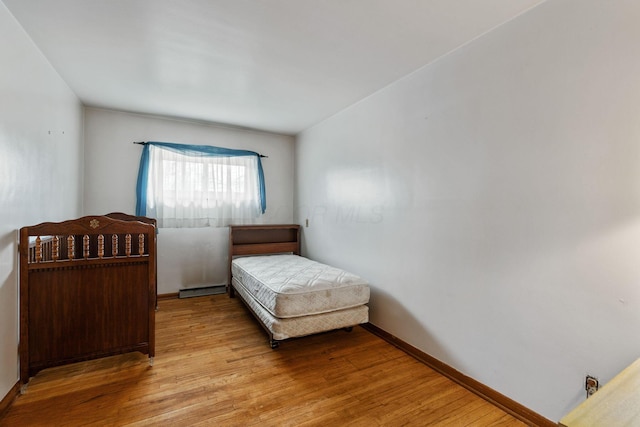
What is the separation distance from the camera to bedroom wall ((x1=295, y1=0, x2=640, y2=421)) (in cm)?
138

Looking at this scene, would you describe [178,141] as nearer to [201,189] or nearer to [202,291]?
[201,189]

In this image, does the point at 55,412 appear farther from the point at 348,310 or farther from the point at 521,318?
the point at 521,318

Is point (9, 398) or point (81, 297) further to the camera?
point (81, 297)

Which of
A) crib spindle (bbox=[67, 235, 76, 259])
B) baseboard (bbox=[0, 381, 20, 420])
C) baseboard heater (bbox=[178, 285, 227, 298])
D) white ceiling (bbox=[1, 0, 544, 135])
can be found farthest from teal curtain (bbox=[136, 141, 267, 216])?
baseboard (bbox=[0, 381, 20, 420])

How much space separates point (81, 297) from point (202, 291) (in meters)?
2.03

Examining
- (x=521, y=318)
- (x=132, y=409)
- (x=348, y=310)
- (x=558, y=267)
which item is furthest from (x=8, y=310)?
(x=558, y=267)

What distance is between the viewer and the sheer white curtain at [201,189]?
3773 millimetres

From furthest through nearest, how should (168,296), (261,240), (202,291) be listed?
(261,240) < (202,291) < (168,296)

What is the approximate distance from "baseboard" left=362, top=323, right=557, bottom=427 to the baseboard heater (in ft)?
8.21

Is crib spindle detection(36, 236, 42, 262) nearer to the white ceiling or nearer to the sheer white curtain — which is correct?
the white ceiling

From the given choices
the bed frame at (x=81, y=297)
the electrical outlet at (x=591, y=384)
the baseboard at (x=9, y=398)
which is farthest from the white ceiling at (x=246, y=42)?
the baseboard at (x=9, y=398)

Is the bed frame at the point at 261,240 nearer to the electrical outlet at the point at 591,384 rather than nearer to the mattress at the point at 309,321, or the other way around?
the mattress at the point at 309,321

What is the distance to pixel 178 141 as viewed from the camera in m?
3.91

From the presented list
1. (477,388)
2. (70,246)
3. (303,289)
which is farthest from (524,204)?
(70,246)
